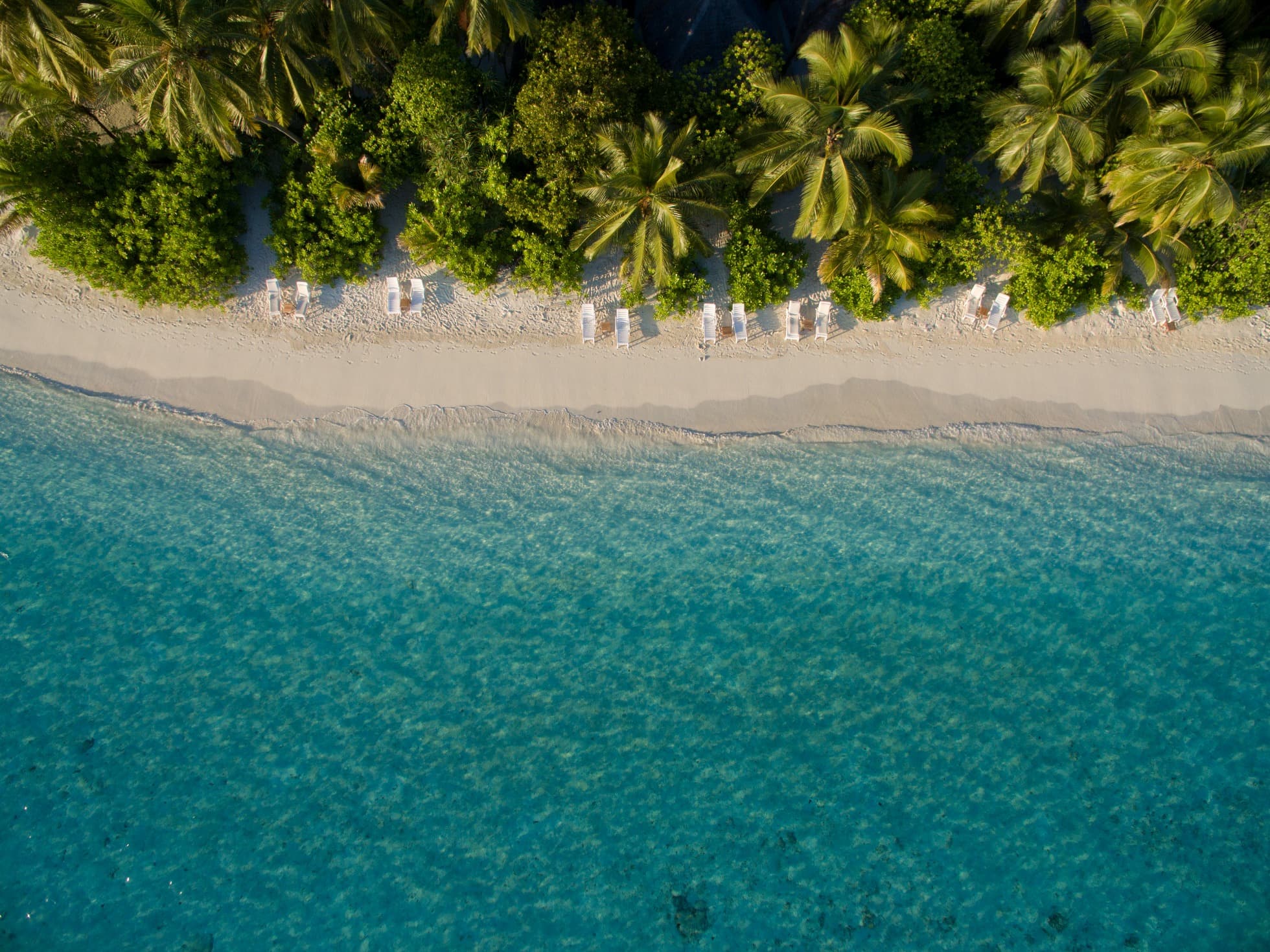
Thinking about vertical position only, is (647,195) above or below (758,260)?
above

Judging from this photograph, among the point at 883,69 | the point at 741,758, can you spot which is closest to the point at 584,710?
the point at 741,758

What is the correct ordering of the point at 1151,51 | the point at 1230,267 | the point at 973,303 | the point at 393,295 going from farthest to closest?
the point at 393,295 → the point at 973,303 → the point at 1230,267 → the point at 1151,51

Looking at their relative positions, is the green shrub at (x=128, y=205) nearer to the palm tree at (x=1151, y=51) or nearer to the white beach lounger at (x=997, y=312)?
the white beach lounger at (x=997, y=312)

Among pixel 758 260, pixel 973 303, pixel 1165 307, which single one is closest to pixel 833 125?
pixel 758 260

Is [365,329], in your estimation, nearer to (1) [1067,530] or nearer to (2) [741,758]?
(2) [741,758]

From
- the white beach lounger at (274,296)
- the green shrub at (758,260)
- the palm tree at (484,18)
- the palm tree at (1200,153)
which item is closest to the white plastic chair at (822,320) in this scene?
the green shrub at (758,260)

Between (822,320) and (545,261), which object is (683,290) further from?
(822,320)
